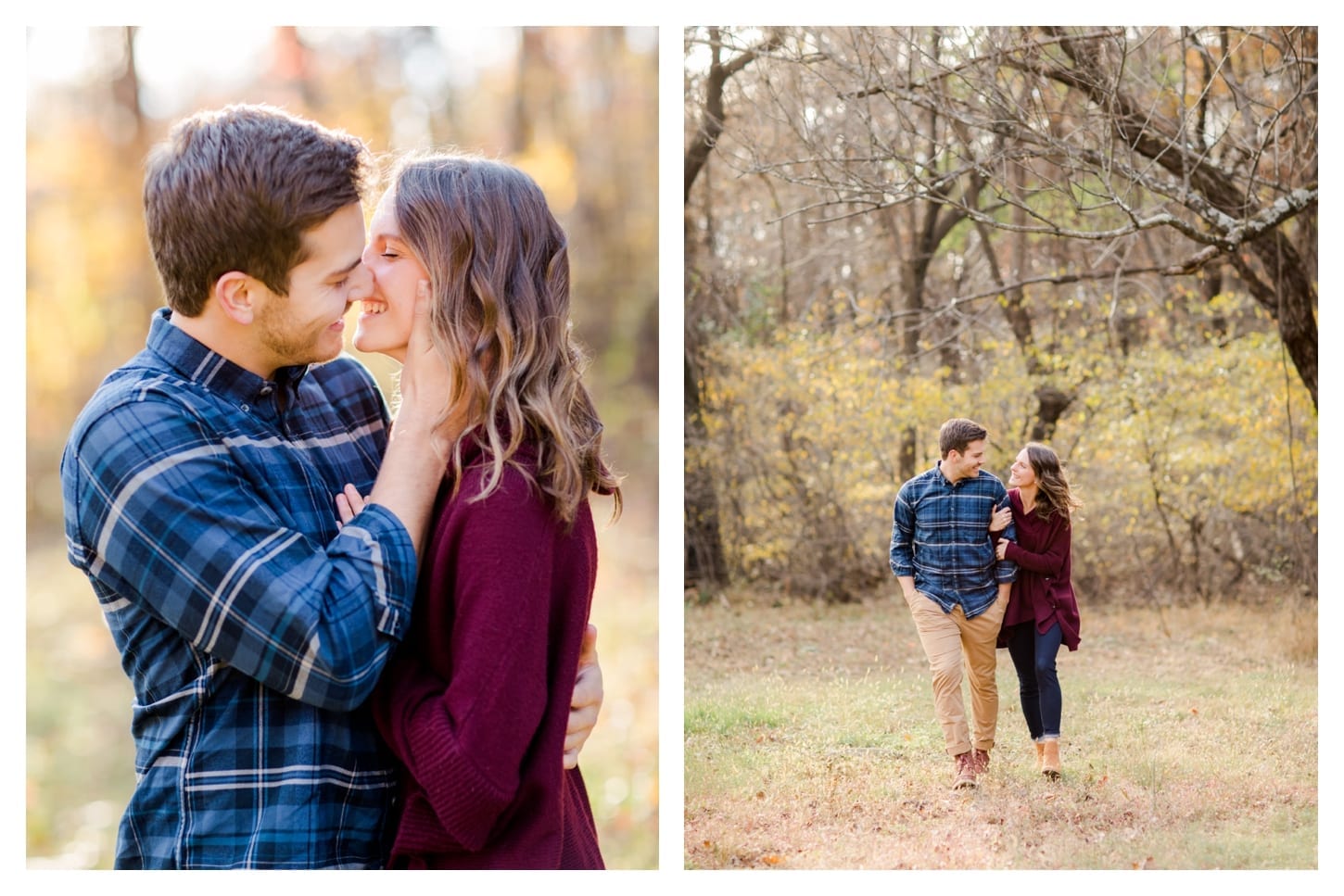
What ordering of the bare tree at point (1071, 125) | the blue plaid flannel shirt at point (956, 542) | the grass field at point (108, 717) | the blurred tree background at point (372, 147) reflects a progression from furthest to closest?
the blurred tree background at point (372, 147) → the grass field at point (108, 717) → the bare tree at point (1071, 125) → the blue plaid flannel shirt at point (956, 542)

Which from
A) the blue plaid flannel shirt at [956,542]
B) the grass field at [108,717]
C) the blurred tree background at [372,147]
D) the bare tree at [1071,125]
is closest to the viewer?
the blue plaid flannel shirt at [956,542]

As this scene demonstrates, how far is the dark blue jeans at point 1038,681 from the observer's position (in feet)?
9.42

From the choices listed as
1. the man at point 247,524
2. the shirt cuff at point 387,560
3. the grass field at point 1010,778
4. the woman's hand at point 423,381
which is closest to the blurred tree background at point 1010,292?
the grass field at point 1010,778

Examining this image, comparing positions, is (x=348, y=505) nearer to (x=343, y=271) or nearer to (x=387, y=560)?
(x=387, y=560)

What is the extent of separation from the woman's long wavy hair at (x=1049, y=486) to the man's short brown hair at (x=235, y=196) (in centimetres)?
194

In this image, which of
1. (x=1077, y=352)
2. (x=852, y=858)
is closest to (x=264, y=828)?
(x=852, y=858)

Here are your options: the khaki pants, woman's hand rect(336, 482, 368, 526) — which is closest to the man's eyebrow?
woman's hand rect(336, 482, 368, 526)

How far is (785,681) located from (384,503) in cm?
230

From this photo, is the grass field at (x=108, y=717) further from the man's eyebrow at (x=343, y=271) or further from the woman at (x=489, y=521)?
the man's eyebrow at (x=343, y=271)

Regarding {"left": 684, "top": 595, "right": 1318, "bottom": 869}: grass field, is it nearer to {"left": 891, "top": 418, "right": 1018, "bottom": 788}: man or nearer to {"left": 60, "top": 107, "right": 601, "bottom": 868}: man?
{"left": 891, "top": 418, "right": 1018, "bottom": 788}: man

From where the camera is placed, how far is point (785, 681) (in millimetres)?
3684

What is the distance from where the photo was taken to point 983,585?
2.83 meters

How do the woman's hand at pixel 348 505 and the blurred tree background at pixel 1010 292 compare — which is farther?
the blurred tree background at pixel 1010 292
